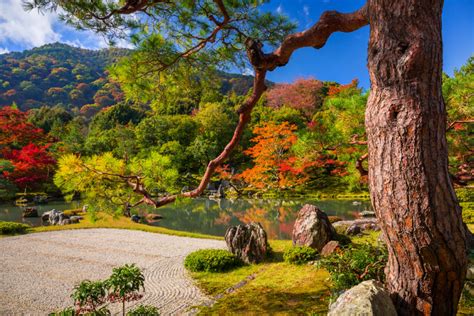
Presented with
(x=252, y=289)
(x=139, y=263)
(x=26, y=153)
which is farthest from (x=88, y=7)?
(x=26, y=153)

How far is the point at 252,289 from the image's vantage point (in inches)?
196

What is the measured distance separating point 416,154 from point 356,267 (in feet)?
6.18

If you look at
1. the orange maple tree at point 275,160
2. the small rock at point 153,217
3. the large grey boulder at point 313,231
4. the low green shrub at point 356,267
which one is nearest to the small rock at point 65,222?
the small rock at point 153,217

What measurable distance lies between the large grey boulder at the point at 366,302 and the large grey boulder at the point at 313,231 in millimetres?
4626

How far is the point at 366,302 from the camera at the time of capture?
2.05 m

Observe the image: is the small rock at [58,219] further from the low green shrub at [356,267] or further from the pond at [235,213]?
the low green shrub at [356,267]

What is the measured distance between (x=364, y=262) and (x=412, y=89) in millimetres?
2188

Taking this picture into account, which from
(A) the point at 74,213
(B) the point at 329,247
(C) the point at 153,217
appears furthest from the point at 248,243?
(A) the point at 74,213

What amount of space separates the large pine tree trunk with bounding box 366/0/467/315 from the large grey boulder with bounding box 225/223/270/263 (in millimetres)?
5018

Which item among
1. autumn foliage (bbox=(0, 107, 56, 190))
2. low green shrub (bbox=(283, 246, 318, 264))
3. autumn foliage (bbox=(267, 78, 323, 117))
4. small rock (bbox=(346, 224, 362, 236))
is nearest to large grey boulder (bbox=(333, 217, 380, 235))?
small rock (bbox=(346, 224, 362, 236))

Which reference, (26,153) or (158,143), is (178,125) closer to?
(158,143)

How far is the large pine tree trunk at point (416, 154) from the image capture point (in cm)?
170

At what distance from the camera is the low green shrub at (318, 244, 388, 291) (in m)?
2.88

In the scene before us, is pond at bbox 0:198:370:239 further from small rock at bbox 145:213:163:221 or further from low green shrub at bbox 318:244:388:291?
low green shrub at bbox 318:244:388:291
